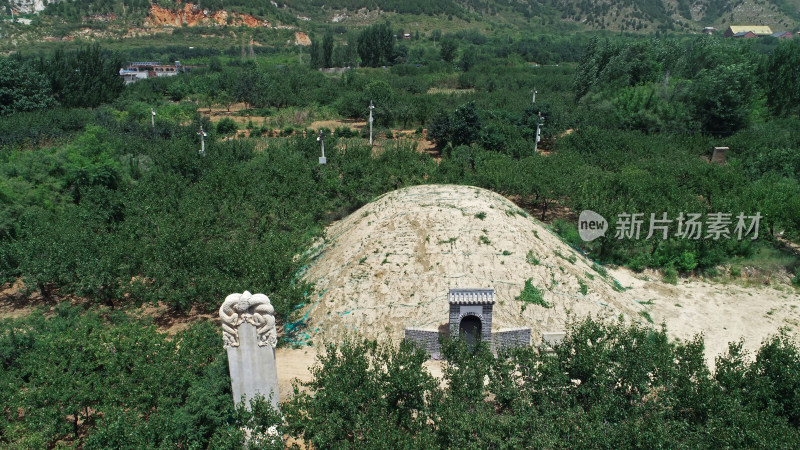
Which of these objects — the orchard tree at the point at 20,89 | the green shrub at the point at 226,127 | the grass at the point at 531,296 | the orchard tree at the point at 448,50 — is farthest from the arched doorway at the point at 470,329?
the orchard tree at the point at 448,50

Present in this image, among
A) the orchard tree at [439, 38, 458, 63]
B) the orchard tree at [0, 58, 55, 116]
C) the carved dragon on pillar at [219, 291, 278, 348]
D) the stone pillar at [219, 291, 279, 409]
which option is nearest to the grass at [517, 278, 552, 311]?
the stone pillar at [219, 291, 279, 409]

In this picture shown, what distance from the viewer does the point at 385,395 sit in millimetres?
13141

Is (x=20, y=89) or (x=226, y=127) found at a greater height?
(x=20, y=89)

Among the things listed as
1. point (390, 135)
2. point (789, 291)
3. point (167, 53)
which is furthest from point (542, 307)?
point (167, 53)

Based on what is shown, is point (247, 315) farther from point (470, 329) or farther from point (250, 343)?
point (470, 329)

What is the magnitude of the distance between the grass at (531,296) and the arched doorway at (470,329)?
112 inches

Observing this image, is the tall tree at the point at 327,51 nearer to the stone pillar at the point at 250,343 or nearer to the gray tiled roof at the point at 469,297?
the gray tiled roof at the point at 469,297

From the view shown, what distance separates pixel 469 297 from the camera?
1686 cm

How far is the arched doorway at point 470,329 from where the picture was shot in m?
17.4

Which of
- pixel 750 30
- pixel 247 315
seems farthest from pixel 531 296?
pixel 750 30

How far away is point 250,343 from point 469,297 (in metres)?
7.29

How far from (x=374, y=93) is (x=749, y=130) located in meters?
36.0

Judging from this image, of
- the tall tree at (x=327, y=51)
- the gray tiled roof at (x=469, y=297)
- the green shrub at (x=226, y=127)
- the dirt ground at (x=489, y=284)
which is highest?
the tall tree at (x=327, y=51)

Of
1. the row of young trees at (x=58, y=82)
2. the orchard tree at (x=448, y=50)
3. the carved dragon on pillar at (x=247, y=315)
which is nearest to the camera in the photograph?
the carved dragon on pillar at (x=247, y=315)
